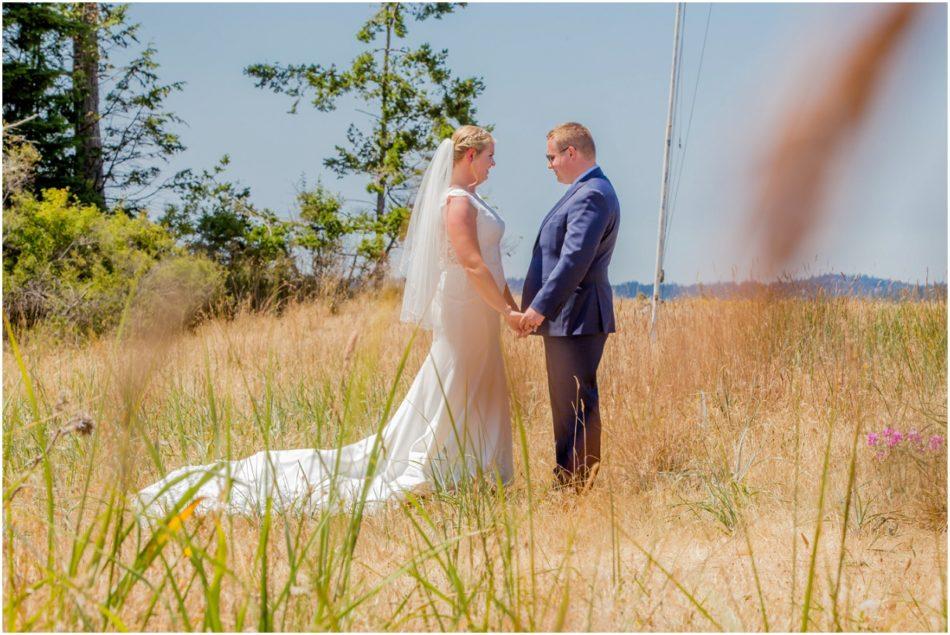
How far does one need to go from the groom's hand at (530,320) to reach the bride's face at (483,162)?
71 cm

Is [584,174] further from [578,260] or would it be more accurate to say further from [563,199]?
[578,260]

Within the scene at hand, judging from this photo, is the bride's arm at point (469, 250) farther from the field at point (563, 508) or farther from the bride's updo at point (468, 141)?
the field at point (563, 508)

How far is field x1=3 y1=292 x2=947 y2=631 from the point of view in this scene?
5.18 feet

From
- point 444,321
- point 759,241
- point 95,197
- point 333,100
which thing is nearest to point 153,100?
point 95,197

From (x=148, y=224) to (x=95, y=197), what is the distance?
2.14m

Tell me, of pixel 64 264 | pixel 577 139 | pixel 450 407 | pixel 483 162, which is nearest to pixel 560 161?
pixel 577 139

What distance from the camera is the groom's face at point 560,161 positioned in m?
3.72

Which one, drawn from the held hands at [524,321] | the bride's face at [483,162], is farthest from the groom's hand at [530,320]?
the bride's face at [483,162]

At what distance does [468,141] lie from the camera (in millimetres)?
3801

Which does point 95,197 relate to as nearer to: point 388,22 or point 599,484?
point 388,22

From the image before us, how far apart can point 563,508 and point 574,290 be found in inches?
37.8

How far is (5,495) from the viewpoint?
189cm

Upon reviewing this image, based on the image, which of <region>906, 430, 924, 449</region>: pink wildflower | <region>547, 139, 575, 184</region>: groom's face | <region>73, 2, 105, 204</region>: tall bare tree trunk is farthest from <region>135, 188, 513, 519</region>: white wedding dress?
<region>73, 2, 105, 204</region>: tall bare tree trunk

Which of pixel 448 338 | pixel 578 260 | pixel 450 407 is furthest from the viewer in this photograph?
pixel 448 338
